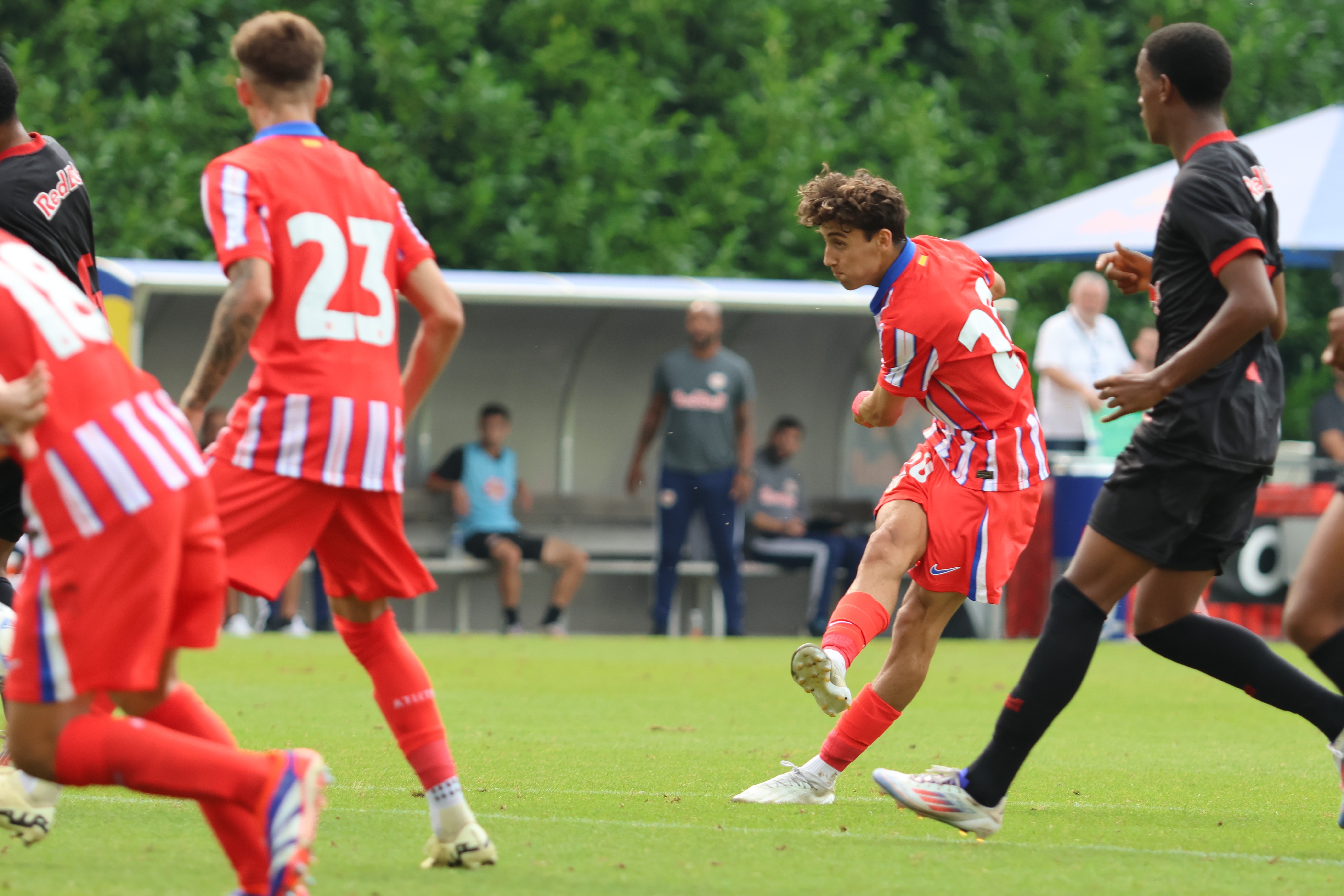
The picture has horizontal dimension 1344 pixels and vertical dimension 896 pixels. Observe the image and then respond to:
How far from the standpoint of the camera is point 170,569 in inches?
124

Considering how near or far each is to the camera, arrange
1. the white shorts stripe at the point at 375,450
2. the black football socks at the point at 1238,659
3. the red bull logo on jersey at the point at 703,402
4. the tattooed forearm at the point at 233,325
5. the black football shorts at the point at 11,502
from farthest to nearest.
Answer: the red bull logo on jersey at the point at 703,402
the black football shorts at the point at 11,502
the black football socks at the point at 1238,659
the white shorts stripe at the point at 375,450
the tattooed forearm at the point at 233,325

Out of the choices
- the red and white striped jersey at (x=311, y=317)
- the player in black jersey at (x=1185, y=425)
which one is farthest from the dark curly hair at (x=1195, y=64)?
the red and white striped jersey at (x=311, y=317)

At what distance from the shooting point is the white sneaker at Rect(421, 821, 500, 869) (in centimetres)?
391

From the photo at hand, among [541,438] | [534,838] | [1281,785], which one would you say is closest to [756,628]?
[541,438]

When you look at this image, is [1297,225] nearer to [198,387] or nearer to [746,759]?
[746,759]

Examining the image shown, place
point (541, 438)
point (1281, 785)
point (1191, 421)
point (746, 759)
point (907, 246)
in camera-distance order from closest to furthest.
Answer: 1. point (1191, 421)
2. point (907, 246)
3. point (1281, 785)
4. point (746, 759)
5. point (541, 438)

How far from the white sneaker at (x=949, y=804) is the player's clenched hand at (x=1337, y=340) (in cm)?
135

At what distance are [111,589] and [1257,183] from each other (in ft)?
Answer: 9.82

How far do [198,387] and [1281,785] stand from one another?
12.6 ft

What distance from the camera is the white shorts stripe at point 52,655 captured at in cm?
310

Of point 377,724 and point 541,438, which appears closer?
point 377,724

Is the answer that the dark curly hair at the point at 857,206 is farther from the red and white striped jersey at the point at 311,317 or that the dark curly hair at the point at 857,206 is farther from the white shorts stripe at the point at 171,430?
the white shorts stripe at the point at 171,430

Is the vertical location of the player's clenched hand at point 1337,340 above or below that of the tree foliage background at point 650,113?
below

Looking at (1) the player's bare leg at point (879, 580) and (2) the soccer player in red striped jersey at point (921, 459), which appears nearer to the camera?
(1) the player's bare leg at point (879, 580)
